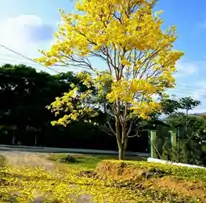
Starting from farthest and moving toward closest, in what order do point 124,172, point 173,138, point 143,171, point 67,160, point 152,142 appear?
point 67,160 → point 152,142 → point 173,138 → point 124,172 → point 143,171

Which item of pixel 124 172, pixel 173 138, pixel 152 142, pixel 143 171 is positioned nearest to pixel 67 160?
pixel 152 142

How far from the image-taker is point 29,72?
27.8 meters

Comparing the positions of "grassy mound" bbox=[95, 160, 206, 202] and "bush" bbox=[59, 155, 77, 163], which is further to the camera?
"bush" bbox=[59, 155, 77, 163]

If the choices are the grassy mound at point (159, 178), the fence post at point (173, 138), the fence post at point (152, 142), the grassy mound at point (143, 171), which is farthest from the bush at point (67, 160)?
the grassy mound at point (159, 178)

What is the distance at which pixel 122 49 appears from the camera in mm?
11953

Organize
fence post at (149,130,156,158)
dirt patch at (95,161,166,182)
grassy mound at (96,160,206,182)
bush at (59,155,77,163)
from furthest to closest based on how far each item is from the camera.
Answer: bush at (59,155,77,163) → fence post at (149,130,156,158) → dirt patch at (95,161,166,182) → grassy mound at (96,160,206,182)

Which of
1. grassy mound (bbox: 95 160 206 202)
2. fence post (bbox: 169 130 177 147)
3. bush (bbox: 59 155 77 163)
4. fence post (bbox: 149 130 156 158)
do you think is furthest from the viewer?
bush (bbox: 59 155 77 163)

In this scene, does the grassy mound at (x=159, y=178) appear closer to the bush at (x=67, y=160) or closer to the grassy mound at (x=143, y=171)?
the grassy mound at (x=143, y=171)

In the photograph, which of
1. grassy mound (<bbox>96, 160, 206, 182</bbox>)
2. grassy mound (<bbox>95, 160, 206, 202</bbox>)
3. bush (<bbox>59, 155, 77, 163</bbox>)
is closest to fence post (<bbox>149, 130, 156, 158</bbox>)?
bush (<bbox>59, 155, 77, 163</bbox>)

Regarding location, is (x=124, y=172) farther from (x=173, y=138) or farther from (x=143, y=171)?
(x=173, y=138)

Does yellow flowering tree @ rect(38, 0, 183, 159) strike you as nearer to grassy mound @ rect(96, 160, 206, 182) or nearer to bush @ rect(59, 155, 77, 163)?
grassy mound @ rect(96, 160, 206, 182)

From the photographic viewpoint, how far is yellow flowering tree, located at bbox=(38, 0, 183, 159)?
11219mm

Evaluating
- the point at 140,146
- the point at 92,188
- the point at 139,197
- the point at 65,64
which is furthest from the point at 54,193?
the point at 140,146

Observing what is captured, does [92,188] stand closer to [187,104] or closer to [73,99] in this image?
[73,99]
